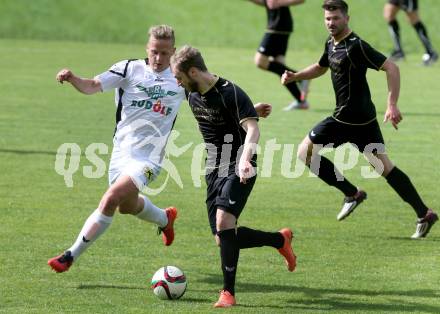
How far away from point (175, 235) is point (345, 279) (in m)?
2.18

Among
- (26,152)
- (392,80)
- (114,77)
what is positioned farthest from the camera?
(26,152)

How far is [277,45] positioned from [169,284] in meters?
12.3

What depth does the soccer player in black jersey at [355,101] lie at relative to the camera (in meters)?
9.91

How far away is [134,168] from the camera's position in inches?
331

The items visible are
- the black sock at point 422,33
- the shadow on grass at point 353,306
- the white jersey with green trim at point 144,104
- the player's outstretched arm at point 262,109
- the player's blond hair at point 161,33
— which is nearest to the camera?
the shadow on grass at point 353,306

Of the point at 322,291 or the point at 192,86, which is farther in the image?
the point at 322,291

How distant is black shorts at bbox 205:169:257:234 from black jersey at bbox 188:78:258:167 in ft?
0.42

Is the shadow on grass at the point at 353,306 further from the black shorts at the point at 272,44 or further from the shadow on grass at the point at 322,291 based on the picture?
the black shorts at the point at 272,44

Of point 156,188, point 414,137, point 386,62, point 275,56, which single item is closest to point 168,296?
point 386,62

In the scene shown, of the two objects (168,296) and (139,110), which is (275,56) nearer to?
(139,110)

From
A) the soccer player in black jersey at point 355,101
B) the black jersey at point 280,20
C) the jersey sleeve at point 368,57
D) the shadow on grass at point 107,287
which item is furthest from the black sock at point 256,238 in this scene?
the black jersey at point 280,20

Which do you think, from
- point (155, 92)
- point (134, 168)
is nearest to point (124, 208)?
point (134, 168)

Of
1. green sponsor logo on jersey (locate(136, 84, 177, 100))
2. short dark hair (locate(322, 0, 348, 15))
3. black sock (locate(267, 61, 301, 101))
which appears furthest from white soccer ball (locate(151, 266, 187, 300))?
black sock (locate(267, 61, 301, 101))

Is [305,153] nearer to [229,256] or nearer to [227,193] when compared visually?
[227,193]
